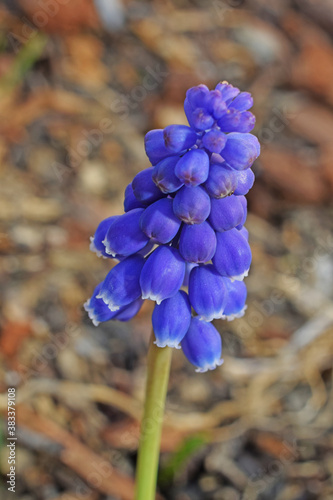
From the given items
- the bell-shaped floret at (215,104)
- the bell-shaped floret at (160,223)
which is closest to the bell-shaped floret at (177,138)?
the bell-shaped floret at (215,104)

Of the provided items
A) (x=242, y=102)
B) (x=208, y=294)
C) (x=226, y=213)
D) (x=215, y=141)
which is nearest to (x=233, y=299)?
(x=208, y=294)

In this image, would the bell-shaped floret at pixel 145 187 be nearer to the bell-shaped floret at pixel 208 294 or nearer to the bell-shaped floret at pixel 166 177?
the bell-shaped floret at pixel 166 177

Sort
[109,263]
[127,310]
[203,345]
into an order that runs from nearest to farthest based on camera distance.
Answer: [203,345], [127,310], [109,263]

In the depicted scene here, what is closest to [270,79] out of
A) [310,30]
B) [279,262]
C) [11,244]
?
[310,30]

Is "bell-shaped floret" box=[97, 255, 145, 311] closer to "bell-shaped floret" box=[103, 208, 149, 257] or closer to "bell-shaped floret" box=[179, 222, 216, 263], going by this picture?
"bell-shaped floret" box=[103, 208, 149, 257]

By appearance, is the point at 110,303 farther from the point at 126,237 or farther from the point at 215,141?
the point at 215,141
